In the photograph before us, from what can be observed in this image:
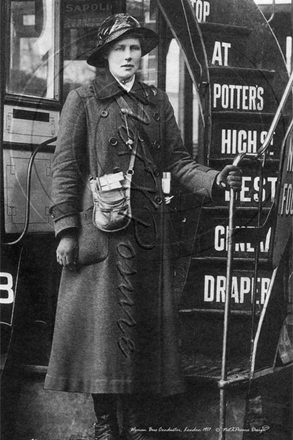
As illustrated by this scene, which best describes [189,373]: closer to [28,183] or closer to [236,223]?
[236,223]

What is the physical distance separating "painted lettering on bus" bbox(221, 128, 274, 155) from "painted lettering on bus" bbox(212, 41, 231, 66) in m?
0.26

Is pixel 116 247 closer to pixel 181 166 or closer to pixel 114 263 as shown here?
pixel 114 263

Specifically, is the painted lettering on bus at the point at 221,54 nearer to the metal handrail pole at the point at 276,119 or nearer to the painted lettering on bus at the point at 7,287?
the metal handrail pole at the point at 276,119

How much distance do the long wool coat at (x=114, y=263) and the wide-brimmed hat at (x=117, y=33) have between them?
67mm

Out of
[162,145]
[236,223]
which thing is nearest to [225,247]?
[236,223]

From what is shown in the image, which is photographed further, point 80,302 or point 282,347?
point 282,347

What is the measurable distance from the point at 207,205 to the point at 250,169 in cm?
22

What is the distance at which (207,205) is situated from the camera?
2273mm

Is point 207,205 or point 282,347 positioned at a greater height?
point 207,205

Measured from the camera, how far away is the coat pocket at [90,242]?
2.16 m

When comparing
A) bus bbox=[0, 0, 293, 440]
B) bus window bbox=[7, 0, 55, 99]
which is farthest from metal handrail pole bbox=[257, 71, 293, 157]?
bus window bbox=[7, 0, 55, 99]

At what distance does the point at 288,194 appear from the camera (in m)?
2.35

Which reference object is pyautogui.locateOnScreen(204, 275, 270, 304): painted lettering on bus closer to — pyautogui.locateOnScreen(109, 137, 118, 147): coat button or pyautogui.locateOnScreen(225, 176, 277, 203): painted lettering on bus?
pyautogui.locateOnScreen(225, 176, 277, 203): painted lettering on bus

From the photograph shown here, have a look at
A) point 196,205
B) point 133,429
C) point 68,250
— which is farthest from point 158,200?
point 133,429
